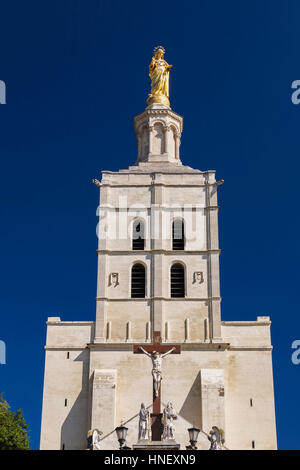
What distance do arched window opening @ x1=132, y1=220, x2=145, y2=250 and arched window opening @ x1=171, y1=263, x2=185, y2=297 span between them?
2.42 metres

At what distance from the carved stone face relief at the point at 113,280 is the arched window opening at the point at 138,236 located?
2.19 metres

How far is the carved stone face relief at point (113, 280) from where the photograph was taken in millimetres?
42125

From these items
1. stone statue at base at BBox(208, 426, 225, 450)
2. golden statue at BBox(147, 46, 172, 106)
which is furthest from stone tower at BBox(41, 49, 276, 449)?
golden statue at BBox(147, 46, 172, 106)

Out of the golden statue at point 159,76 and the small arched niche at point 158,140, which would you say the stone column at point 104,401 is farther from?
the golden statue at point 159,76

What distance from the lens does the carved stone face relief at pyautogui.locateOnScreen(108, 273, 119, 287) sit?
4212 centimetres

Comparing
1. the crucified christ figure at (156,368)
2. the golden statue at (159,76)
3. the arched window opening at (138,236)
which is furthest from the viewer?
the golden statue at (159,76)

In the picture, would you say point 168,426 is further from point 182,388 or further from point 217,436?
point 182,388

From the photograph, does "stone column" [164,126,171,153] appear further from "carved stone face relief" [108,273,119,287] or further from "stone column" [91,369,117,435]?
Result: "stone column" [91,369,117,435]

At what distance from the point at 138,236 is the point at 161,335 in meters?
6.55

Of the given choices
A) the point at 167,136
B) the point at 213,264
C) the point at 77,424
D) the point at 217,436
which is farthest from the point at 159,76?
the point at 217,436

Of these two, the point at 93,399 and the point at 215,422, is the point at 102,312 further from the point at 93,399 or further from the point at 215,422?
the point at 215,422

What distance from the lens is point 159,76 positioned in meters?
51.2

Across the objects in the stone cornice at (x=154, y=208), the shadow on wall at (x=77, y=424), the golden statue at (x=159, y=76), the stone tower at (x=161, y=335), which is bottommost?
the shadow on wall at (x=77, y=424)

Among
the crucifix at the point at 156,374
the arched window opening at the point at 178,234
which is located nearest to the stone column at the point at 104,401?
the crucifix at the point at 156,374
